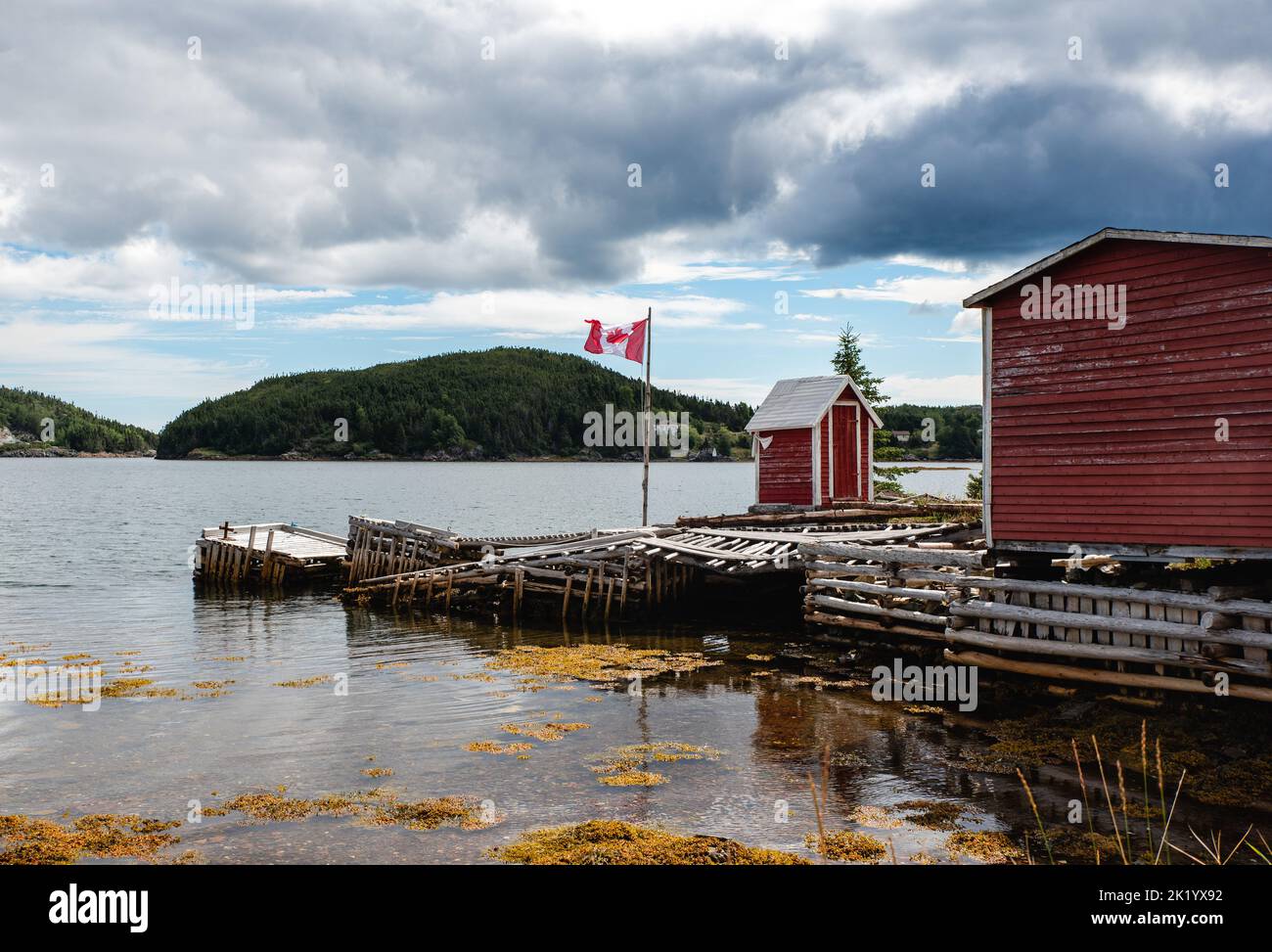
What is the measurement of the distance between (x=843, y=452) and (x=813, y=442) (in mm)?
2141

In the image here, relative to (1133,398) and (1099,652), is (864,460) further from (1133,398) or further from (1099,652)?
(1099,652)

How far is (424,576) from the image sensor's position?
1190 inches

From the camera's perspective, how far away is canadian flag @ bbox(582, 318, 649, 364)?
108 ft

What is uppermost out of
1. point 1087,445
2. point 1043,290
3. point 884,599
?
point 1043,290

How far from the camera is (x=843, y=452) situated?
125ft

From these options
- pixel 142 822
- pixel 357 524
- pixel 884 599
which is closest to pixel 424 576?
pixel 357 524

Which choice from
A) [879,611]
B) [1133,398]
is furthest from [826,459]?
[1133,398]

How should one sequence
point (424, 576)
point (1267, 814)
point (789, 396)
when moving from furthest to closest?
1. point (789, 396)
2. point (424, 576)
3. point (1267, 814)

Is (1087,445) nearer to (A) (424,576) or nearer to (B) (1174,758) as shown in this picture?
(B) (1174,758)

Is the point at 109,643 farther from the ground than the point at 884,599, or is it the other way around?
the point at 884,599

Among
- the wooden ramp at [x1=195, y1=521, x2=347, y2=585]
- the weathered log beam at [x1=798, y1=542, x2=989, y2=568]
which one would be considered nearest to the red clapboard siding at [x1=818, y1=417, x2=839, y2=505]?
the weathered log beam at [x1=798, y1=542, x2=989, y2=568]

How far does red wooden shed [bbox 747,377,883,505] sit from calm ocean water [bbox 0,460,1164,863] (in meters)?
10.9
